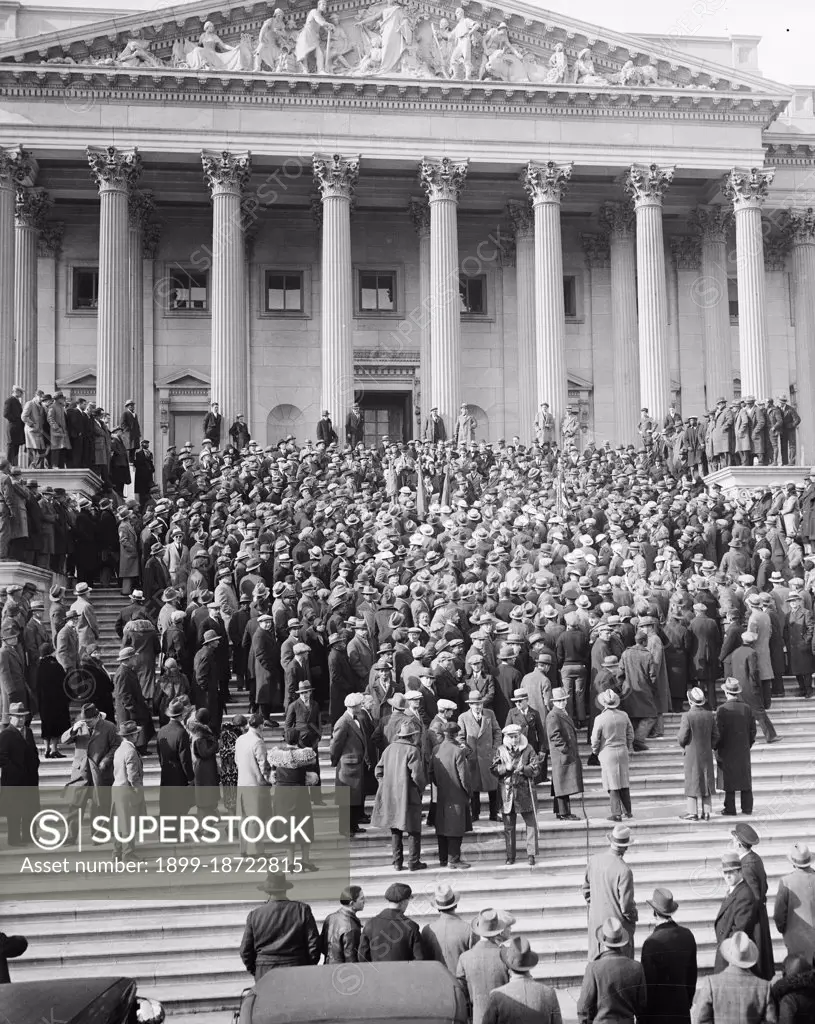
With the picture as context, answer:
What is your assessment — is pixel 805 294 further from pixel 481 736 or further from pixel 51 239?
pixel 481 736

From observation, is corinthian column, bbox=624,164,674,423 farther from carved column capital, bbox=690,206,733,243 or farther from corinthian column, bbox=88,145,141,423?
corinthian column, bbox=88,145,141,423

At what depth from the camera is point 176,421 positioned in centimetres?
4541

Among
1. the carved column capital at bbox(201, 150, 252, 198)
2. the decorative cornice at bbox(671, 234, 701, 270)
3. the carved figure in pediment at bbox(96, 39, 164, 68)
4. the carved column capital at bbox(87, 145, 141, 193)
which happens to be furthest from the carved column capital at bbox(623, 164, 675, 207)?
the carved column capital at bbox(87, 145, 141, 193)

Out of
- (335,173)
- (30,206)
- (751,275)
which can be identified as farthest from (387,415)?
(30,206)

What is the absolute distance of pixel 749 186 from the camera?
43188mm

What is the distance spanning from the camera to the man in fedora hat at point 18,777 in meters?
16.1

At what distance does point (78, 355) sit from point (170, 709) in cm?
3057

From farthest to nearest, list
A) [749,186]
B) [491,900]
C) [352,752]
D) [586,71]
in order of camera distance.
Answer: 1. [749,186]
2. [586,71]
3. [352,752]
4. [491,900]

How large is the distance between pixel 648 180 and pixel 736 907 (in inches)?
1360

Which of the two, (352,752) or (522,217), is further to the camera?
(522,217)

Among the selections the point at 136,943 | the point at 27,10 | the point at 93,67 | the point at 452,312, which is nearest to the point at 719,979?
the point at 136,943

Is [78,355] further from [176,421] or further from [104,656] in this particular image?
Answer: [104,656]

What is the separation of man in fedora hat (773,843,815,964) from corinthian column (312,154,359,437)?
2951cm

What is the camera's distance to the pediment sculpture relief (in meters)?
41.7
